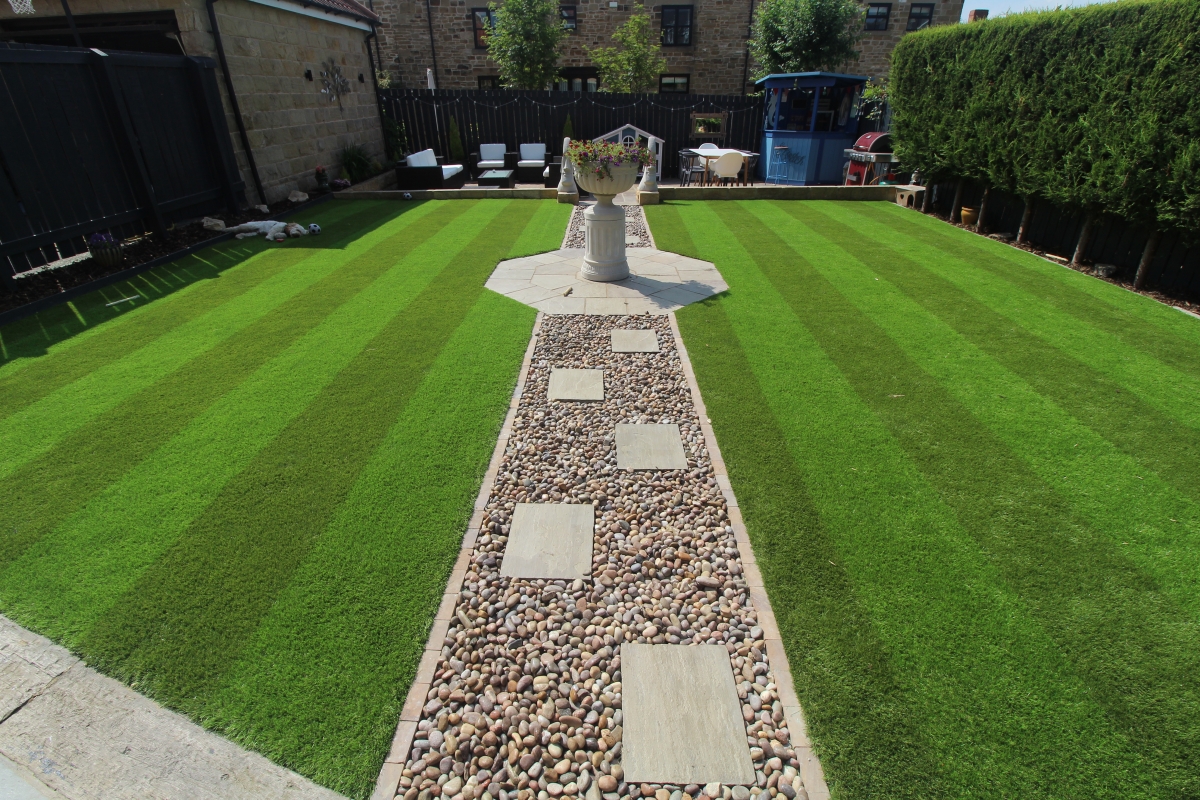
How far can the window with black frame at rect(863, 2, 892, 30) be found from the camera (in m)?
23.0

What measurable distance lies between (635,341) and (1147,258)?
254 inches

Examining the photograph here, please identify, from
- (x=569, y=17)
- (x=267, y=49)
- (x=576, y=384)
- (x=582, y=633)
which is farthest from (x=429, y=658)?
(x=569, y=17)

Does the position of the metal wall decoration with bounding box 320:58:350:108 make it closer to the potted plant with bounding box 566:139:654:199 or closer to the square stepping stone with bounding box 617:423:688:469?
the potted plant with bounding box 566:139:654:199

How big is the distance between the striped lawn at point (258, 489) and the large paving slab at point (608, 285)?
1.70 feet

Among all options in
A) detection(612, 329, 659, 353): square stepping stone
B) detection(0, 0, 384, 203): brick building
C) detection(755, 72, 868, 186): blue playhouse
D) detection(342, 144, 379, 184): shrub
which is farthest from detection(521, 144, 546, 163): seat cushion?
detection(612, 329, 659, 353): square stepping stone

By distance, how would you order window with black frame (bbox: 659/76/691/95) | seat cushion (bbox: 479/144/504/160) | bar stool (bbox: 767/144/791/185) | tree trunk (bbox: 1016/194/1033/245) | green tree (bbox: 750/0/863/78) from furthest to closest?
window with black frame (bbox: 659/76/691/95), green tree (bbox: 750/0/863/78), seat cushion (bbox: 479/144/504/160), bar stool (bbox: 767/144/791/185), tree trunk (bbox: 1016/194/1033/245)

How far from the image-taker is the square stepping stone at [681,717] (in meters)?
2.16

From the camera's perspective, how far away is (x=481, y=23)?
22812mm

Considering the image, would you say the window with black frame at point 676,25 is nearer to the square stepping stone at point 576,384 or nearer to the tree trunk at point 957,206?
the tree trunk at point 957,206

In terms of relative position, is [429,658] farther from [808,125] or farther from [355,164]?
[808,125]

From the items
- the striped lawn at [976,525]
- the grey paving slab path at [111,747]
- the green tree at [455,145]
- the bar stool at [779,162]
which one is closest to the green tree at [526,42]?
the green tree at [455,145]

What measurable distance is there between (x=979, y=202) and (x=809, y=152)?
200 inches

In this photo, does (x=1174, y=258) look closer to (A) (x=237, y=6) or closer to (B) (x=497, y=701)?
(B) (x=497, y=701)

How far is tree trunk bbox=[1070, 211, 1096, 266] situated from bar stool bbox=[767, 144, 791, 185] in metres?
8.18
